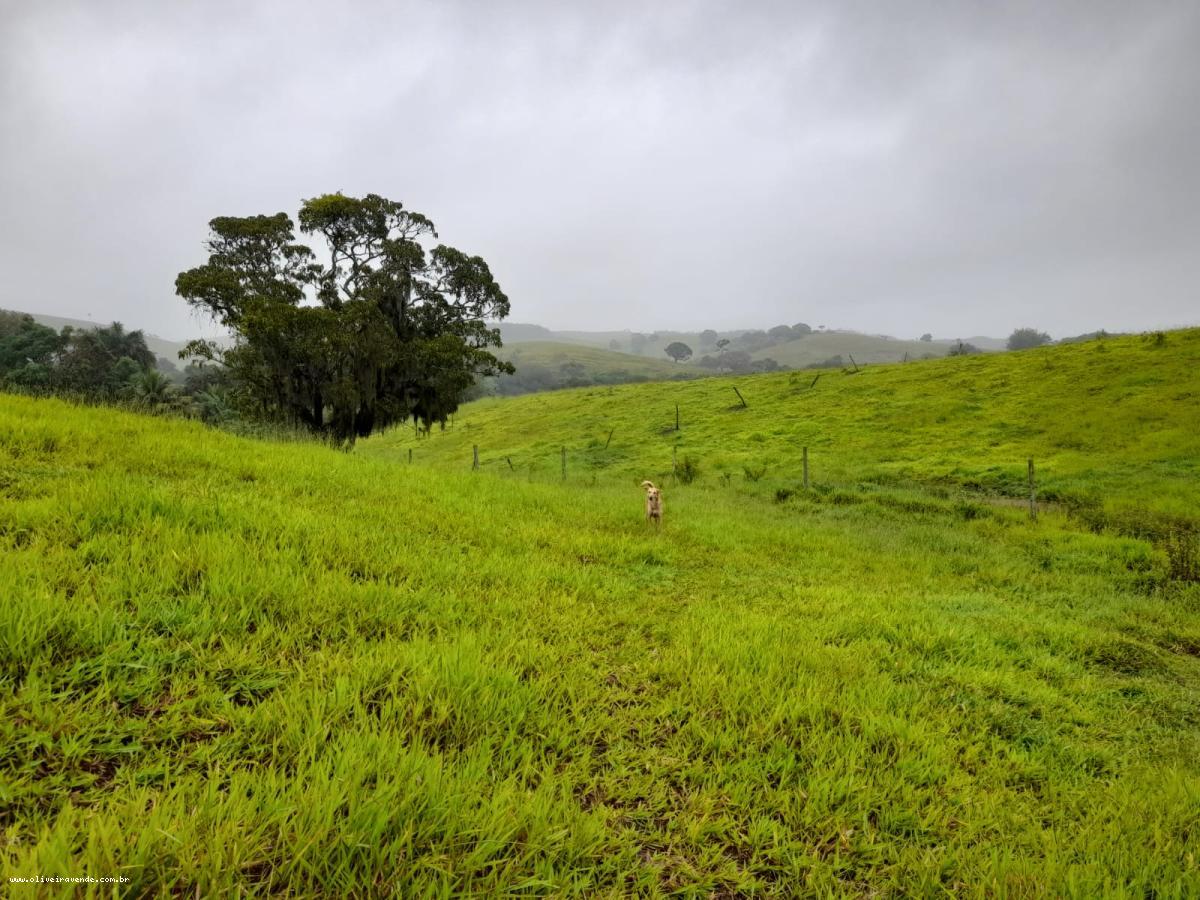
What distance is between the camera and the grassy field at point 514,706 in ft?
7.55

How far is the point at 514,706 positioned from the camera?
11.3 ft

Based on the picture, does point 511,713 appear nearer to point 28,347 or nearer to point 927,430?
point 927,430

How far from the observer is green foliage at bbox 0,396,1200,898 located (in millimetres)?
2291

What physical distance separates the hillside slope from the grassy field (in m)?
12.7

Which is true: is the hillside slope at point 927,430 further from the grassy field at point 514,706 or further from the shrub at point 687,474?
the grassy field at point 514,706

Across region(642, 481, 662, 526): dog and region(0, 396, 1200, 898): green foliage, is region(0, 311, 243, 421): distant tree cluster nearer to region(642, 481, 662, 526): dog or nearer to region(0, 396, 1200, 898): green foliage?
region(642, 481, 662, 526): dog

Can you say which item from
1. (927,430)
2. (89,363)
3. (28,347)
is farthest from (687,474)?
(28,347)

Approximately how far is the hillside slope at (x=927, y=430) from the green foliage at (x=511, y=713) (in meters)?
13.0

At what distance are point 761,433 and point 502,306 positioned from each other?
19.9m

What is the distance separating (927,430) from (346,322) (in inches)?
1339

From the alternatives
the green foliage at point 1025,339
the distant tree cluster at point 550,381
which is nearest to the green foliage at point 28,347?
the distant tree cluster at point 550,381

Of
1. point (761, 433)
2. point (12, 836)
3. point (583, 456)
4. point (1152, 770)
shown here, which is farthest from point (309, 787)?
point (761, 433)

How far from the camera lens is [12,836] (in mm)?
1956

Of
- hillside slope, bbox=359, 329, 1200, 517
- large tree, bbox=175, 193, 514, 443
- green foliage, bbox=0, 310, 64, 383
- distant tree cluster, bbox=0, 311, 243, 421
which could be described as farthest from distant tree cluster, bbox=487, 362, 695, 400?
large tree, bbox=175, 193, 514, 443
